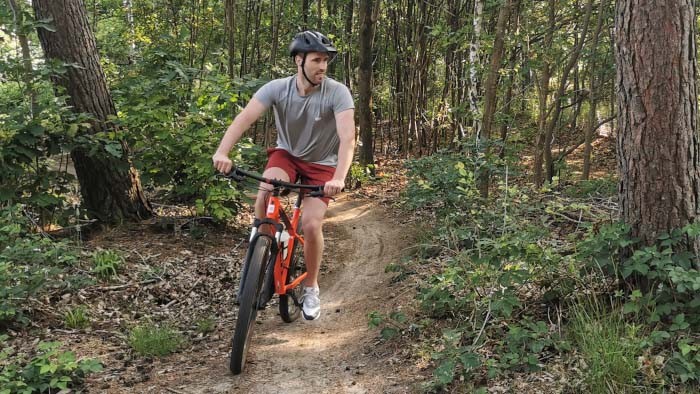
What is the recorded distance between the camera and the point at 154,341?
14.1ft

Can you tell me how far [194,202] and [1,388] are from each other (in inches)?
161

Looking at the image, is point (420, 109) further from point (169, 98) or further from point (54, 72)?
point (54, 72)

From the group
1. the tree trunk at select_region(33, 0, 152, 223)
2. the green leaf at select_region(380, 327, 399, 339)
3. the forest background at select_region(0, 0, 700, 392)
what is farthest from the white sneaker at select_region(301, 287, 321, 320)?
the tree trunk at select_region(33, 0, 152, 223)

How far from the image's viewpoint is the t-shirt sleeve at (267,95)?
4094mm

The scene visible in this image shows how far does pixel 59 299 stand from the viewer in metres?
4.93

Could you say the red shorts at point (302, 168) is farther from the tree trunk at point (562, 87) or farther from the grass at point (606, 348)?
the tree trunk at point (562, 87)

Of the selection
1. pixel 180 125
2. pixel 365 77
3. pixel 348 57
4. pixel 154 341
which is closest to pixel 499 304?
pixel 154 341

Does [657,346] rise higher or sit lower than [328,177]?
lower

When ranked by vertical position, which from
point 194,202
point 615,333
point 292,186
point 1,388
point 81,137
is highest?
point 81,137

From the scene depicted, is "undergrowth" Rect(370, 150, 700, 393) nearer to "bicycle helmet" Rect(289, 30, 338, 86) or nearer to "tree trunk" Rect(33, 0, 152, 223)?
"bicycle helmet" Rect(289, 30, 338, 86)

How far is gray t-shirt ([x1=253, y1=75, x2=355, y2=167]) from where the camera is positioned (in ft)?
13.4

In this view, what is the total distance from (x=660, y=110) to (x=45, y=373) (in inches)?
171

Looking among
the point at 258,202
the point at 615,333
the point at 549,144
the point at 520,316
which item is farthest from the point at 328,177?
the point at 549,144

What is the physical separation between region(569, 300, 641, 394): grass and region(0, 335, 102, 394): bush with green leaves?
3.14 metres
